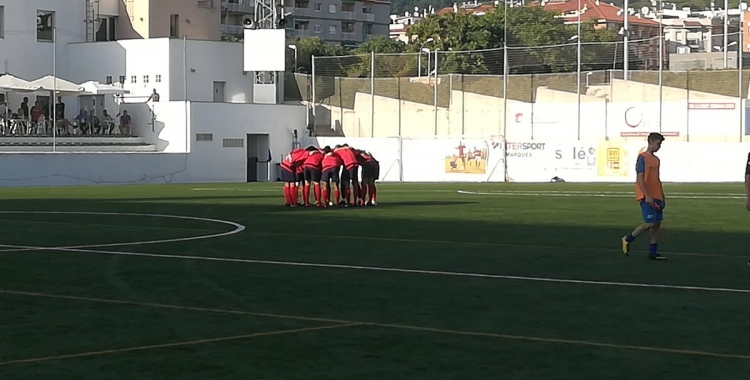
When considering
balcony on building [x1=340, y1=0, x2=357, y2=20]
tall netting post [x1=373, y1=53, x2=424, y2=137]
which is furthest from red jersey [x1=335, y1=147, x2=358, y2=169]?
balcony on building [x1=340, y1=0, x2=357, y2=20]

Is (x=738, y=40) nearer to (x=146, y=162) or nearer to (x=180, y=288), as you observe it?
(x=146, y=162)

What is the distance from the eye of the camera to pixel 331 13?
533 feet

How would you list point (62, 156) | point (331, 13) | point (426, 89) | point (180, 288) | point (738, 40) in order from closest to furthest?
point (180, 288)
point (62, 156)
point (738, 40)
point (426, 89)
point (331, 13)

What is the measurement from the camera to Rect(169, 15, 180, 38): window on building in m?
72.2

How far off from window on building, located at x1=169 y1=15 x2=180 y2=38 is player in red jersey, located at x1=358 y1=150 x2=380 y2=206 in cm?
4318

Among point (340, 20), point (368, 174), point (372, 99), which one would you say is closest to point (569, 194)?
point (368, 174)

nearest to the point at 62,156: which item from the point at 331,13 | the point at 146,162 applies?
the point at 146,162

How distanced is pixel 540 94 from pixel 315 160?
91.7 ft

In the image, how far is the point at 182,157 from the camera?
5522 centimetres

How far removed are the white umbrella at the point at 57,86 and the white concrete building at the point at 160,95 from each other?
1.97 m

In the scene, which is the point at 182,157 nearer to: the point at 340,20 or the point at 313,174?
the point at 313,174

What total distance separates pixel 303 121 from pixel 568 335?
5127 centimetres

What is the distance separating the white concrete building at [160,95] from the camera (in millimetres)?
54500

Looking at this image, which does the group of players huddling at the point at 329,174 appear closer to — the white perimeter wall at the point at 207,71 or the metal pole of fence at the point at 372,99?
the metal pole of fence at the point at 372,99
